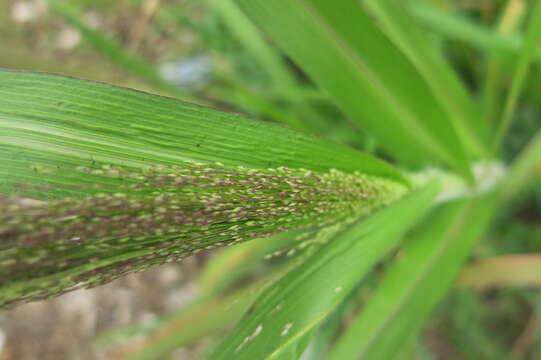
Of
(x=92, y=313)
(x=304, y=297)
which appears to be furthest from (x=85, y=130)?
(x=92, y=313)

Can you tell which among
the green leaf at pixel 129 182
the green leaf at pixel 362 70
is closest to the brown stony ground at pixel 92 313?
the green leaf at pixel 362 70

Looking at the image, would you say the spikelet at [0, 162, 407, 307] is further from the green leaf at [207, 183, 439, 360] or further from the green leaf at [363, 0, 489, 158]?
the green leaf at [363, 0, 489, 158]

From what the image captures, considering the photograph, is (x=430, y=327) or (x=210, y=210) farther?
(x=430, y=327)

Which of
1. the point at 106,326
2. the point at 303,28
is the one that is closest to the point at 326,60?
the point at 303,28

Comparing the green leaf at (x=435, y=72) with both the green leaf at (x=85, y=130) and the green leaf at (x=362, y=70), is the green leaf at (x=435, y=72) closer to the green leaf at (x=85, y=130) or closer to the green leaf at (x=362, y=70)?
the green leaf at (x=362, y=70)

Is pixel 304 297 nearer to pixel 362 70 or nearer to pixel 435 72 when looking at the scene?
pixel 362 70

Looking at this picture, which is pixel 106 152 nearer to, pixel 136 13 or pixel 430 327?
pixel 430 327
